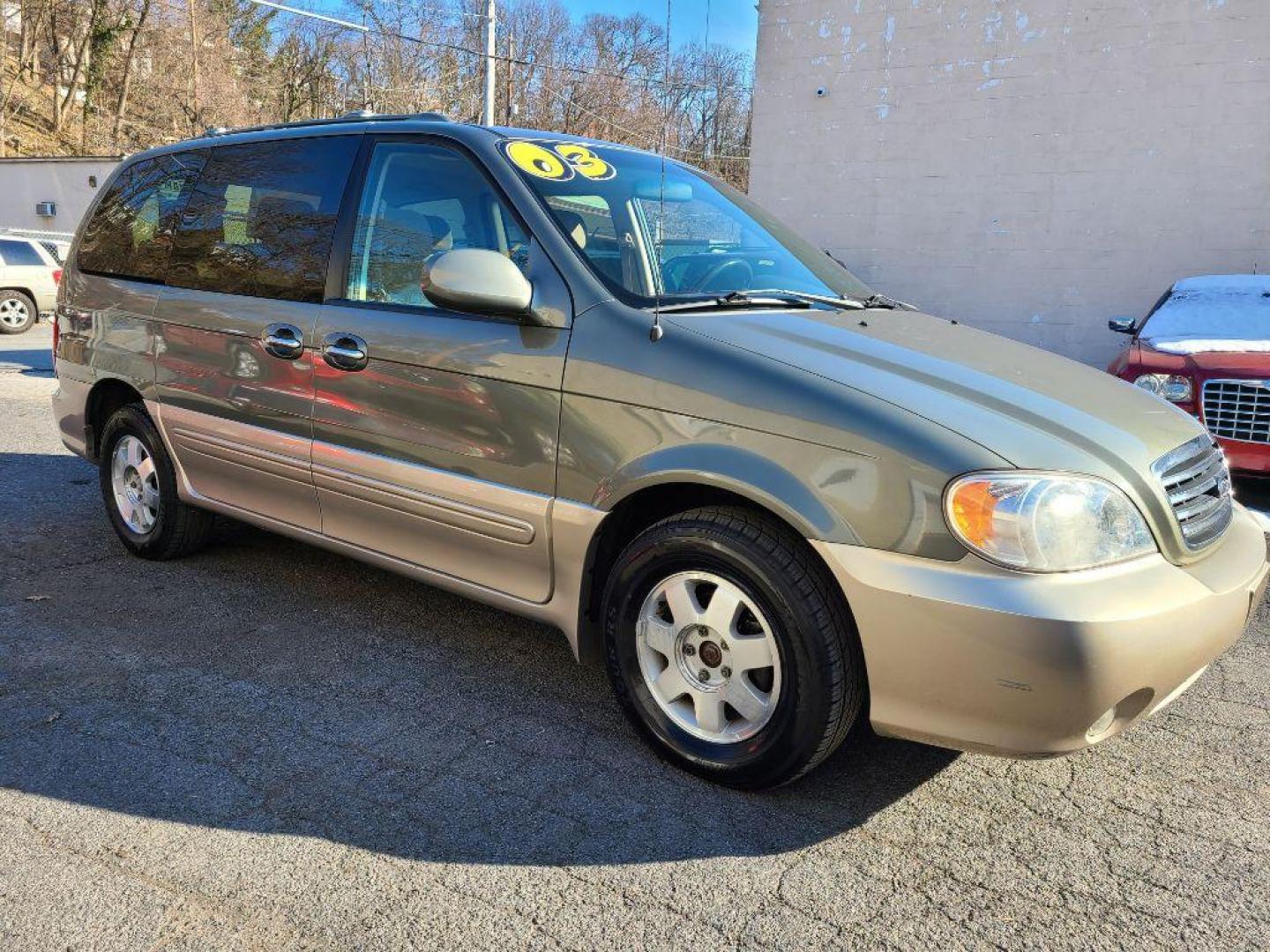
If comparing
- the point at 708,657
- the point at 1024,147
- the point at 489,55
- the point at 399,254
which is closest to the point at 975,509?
the point at 708,657

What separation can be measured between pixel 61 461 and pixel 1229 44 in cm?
1269

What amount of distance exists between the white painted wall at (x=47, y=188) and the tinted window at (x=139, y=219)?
28.1m

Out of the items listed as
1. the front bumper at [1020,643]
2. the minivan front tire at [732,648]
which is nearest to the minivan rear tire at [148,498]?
the minivan front tire at [732,648]

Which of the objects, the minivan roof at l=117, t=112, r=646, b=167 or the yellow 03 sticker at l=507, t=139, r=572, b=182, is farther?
the minivan roof at l=117, t=112, r=646, b=167

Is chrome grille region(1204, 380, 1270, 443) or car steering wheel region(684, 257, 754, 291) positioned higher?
car steering wheel region(684, 257, 754, 291)

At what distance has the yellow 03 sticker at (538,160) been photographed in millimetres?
3260

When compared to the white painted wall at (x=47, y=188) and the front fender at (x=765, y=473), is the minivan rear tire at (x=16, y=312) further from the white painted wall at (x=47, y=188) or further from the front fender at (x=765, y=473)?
the front fender at (x=765, y=473)

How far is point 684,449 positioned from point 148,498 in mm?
3013

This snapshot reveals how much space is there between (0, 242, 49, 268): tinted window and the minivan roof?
45.9 feet

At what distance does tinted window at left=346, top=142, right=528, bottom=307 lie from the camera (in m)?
3.24

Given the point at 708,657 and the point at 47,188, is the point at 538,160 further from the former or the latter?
the point at 47,188

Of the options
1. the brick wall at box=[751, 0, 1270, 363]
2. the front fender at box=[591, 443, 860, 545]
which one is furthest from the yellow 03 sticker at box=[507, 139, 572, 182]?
the brick wall at box=[751, 0, 1270, 363]

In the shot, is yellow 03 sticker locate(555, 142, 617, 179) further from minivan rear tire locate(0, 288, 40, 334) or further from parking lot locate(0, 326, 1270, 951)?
minivan rear tire locate(0, 288, 40, 334)

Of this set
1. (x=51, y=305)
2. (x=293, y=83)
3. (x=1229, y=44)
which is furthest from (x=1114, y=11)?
(x=293, y=83)
